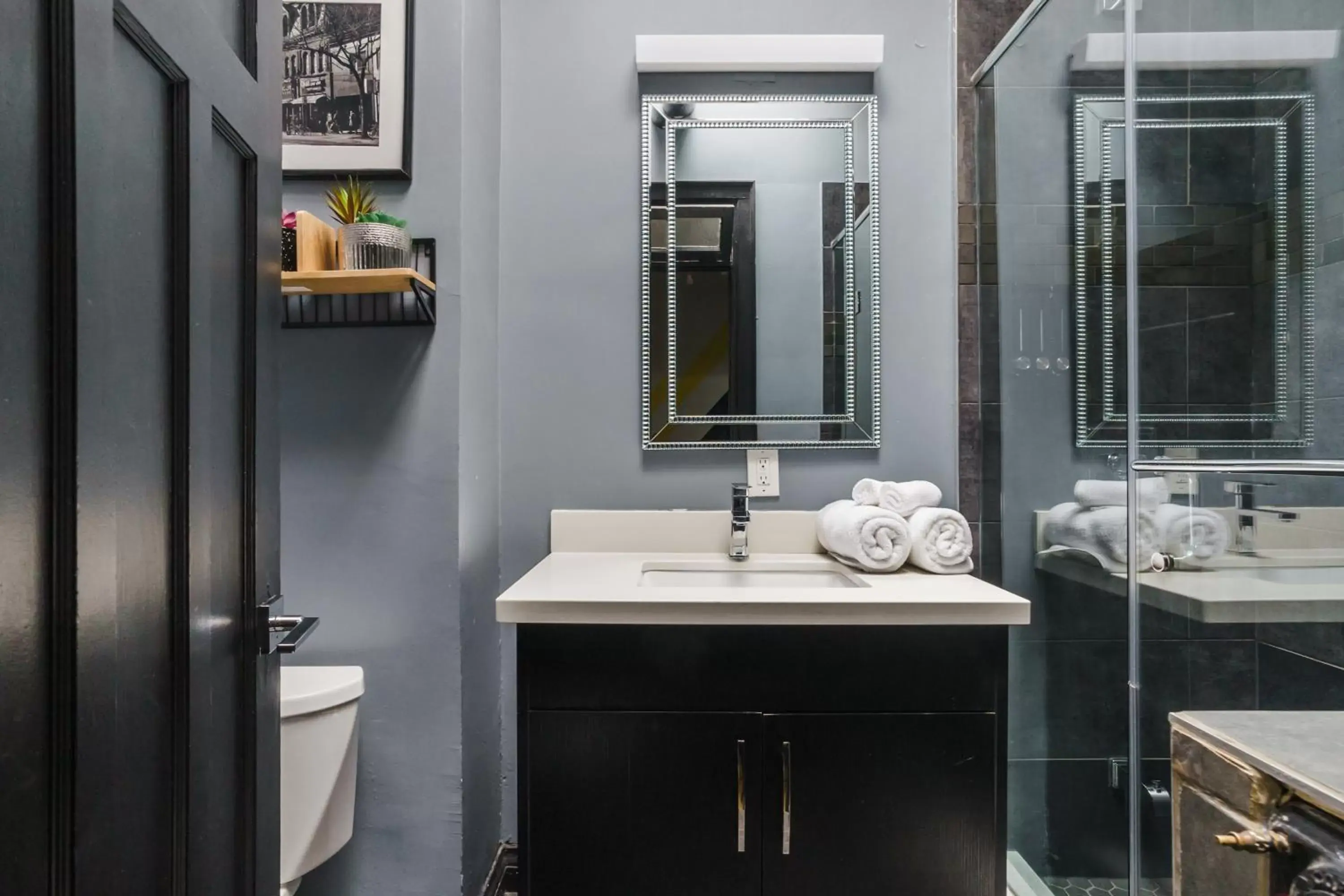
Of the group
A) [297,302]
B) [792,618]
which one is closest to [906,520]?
[792,618]

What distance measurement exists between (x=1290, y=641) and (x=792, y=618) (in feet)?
2.16

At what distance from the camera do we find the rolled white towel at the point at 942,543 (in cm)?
141

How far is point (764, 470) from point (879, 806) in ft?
2.39

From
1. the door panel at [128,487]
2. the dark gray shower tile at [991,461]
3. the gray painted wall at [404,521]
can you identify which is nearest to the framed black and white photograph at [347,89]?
the gray painted wall at [404,521]

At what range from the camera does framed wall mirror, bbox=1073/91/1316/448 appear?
952 mm

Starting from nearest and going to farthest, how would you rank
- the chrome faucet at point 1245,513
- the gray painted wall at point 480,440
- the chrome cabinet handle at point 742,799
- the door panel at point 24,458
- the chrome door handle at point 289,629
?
the door panel at point 24,458, the chrome door handle at point 289,629, the chrome faucet at point 1245,513, the chrome cabinet handle at point 742,799, the gray painted wall at point 480,440

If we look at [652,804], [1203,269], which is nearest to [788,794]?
[652,804]

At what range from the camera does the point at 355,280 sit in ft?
4.13

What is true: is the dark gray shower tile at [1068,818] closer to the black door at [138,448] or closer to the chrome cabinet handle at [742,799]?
the chrome cabinet handle at [742,799]

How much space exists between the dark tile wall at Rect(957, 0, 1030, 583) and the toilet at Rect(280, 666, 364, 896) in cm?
133

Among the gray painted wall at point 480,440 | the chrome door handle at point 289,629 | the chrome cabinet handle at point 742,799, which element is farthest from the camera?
the gray painted wall at point 480,440

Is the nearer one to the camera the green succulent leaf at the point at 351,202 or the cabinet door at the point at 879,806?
the cabinet door at the point at 879,806

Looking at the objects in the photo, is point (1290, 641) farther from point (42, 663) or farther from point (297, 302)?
point (297, 302)

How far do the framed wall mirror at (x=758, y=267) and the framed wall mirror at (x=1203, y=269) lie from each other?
48 centimetres
